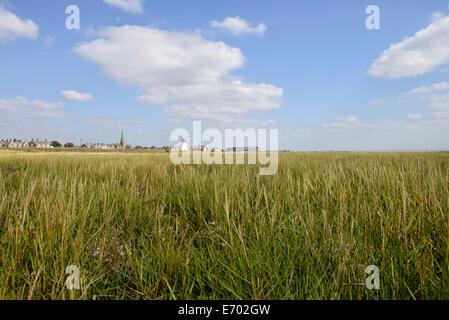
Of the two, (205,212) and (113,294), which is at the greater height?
(205,212)

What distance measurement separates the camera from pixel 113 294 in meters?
1.26

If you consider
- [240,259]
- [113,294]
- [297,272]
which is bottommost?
[113,294]

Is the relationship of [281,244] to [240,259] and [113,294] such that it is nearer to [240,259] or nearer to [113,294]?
[240,259]

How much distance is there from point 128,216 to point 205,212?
0.78m
